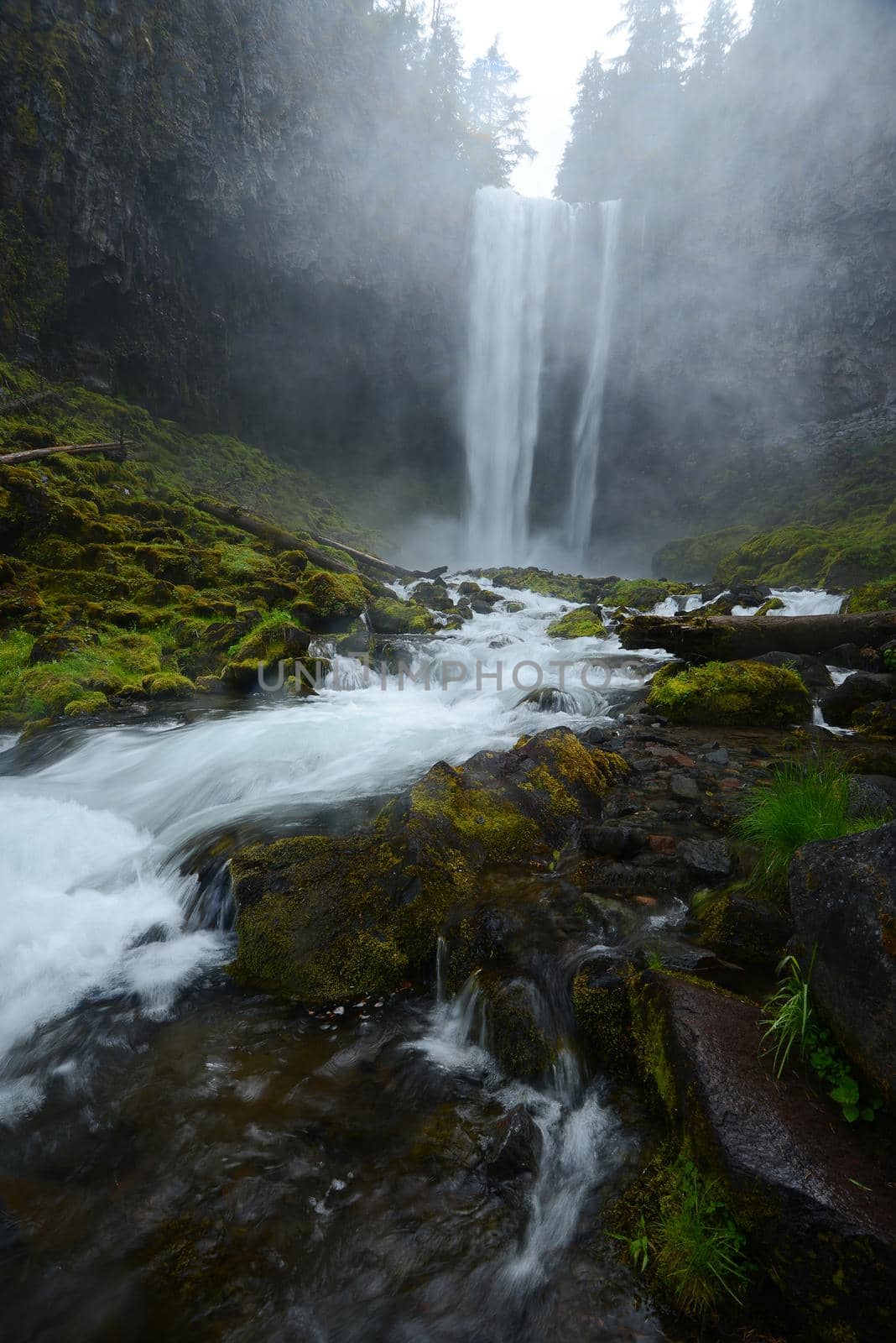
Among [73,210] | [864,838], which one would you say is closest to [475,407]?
[73,210]

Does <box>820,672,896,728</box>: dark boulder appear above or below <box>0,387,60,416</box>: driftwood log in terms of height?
below

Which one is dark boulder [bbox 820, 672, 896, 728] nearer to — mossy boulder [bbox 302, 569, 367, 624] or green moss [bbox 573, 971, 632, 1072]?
green moss [bbox 573, 971, 632, 1072]

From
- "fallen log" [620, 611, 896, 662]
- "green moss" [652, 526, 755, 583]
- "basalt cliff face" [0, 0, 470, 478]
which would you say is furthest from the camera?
"green moss" [652, 526, 755, 583]

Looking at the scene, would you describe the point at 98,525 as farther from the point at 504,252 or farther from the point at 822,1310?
the point at 504,252

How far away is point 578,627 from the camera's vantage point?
536 inches

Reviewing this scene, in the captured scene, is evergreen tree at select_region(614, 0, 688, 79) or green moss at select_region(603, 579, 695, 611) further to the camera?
evergreen tree at select_region(614, 0, 688, 79)

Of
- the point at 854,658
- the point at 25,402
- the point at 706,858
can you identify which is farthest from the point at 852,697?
the point at 25,402

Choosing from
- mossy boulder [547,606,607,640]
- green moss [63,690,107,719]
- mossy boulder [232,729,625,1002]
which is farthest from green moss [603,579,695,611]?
green moss [63,690,107,719]

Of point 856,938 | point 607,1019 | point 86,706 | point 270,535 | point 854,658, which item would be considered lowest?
point 607,1019

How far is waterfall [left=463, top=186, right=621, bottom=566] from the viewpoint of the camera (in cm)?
3375

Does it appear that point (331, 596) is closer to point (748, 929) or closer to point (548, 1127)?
point (748, 929)

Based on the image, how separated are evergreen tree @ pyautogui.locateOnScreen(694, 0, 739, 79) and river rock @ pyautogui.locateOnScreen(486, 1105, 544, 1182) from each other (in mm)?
51448

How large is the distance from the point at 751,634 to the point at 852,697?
7.10ft

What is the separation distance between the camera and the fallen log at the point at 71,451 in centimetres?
1254
